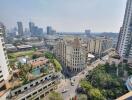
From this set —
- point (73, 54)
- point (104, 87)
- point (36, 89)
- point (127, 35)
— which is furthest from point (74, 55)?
point (36, 89)

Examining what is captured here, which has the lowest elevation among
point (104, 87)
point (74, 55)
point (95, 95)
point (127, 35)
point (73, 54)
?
point (104, 87)

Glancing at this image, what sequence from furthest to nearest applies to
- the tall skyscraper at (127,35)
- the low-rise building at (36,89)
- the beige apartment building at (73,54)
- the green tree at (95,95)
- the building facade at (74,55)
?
1. the beige apartment building at (73,54)
2. the building facade at (74,55)
3. the tall skyscraper at (127,35)
4. the green tree at (95,95)
5. the low-rise building at (36,89)

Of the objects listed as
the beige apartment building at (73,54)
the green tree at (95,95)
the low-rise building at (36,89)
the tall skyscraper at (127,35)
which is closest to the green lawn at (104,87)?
the green tree at (95,95)

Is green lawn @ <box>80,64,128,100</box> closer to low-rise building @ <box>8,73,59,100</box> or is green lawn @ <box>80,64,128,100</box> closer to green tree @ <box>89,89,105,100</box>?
green tree @ <box>89,89,105,100</box>

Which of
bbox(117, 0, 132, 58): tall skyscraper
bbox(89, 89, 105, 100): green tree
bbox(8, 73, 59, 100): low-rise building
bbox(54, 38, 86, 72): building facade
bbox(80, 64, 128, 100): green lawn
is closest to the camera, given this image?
bbox(8, 73, 59, 100): low-rise building

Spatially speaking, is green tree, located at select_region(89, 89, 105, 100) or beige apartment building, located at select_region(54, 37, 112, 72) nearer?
green tree, located at select_region(89, 89, 105, 100)

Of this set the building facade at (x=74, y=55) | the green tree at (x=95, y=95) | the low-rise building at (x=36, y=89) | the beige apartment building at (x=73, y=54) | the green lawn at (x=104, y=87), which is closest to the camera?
the low-rise building at (x=36, y=89)

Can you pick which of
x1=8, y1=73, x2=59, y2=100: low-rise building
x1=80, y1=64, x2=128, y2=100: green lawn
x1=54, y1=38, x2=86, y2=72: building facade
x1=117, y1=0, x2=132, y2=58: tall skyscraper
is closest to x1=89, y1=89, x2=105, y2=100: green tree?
x1=80, y1=64, x2=128, y2=100: green lawn

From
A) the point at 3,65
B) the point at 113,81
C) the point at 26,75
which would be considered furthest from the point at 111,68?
the point at 3,65

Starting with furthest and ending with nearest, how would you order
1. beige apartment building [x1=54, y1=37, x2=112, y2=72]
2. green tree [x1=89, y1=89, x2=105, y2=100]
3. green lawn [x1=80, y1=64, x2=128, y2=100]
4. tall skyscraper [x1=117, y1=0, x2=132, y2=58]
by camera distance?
1. beige apartment building [x1=54, y1=37, x2=112, y2=72]
2. tall skyscraper [x1=117, y1=0, x2=132, y2=58]
3. green lawn [x1=80, y1=64, x2=128, y2=100]
4. green tree [x1=89, y1=89, x2=105, y2=100]

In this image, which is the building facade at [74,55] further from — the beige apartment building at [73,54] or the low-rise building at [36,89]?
the low-rise building at [36,89]

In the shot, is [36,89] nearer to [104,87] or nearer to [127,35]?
[104,87]
